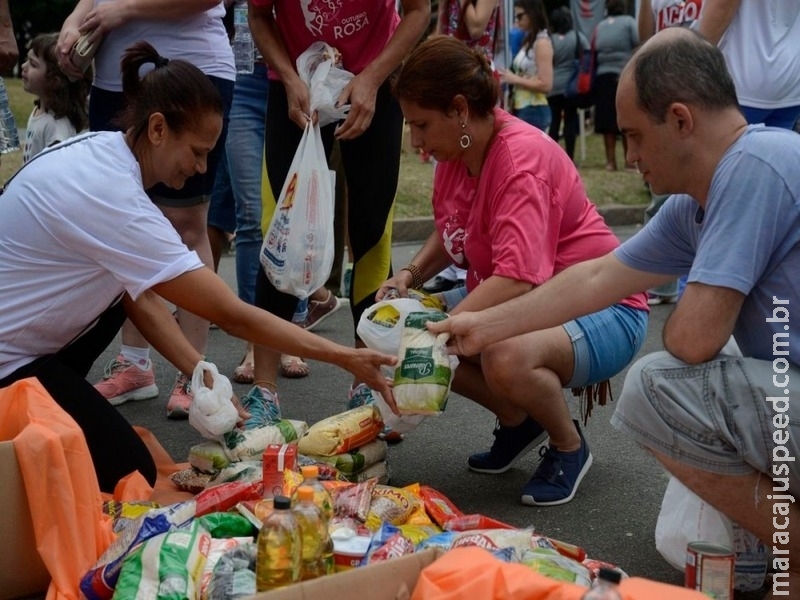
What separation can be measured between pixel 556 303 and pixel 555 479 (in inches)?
26.2

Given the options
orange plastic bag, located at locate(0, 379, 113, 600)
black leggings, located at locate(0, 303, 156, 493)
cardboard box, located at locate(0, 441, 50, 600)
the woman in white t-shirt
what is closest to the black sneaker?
the woman in white t-shirt

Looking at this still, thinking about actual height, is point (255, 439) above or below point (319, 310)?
above

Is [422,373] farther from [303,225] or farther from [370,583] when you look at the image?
[370,583]

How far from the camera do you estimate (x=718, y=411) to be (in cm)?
256

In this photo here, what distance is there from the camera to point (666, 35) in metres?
2.58

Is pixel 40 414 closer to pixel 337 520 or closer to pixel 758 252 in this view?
pixel 337 520

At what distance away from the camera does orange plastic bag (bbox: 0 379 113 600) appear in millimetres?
2682

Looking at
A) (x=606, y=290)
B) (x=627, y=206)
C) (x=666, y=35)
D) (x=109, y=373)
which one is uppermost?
(x=666, y=35)

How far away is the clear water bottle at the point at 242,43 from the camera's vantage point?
5.08 metres

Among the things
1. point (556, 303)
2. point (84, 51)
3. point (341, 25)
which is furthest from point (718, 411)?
point (84, 51)

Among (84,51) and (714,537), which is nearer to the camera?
(714,537)

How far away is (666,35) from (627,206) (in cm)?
833

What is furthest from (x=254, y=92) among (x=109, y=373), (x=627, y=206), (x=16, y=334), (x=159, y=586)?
(x=627, y=206)

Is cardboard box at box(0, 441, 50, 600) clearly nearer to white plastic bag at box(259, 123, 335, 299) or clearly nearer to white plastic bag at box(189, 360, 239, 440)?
white plastic bag at box(189, 360, 239, 440)
